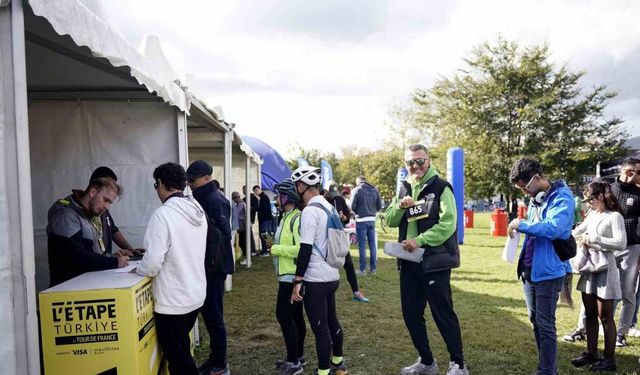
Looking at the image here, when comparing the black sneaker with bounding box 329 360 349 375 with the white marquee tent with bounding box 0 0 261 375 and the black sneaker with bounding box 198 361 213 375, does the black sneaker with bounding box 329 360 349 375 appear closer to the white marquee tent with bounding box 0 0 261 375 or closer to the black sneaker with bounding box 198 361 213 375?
the black sneaker with bounding box 198 361 213 375

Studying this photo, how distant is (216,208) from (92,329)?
1528 millimetres

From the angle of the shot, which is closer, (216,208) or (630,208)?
(216,208)

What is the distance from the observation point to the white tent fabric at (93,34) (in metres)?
2.14

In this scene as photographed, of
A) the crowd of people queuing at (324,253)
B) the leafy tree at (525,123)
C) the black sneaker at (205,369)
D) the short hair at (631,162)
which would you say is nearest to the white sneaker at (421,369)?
the crowd of people queuing at (324,253)

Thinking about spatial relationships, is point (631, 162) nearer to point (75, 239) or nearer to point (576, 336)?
point (576, 336)

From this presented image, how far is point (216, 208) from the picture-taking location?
13.3 feet

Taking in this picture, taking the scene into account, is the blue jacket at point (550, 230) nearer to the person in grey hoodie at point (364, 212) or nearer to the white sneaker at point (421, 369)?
the white sneaker at point (421, 369)

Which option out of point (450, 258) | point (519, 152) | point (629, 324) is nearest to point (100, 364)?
point (450, 258)

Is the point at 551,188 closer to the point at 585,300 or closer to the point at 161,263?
the point at 585,300

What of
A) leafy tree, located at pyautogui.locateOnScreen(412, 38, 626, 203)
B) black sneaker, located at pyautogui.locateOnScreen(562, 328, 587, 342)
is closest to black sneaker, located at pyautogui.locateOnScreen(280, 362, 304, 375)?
black sneaker, located at pyautogui.locateOnScreen(562, 328, 587, 342)

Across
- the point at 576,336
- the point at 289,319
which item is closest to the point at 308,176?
the point at 289,319

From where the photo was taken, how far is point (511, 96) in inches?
1038

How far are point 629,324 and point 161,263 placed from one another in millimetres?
4646

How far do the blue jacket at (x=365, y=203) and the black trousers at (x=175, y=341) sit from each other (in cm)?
602
